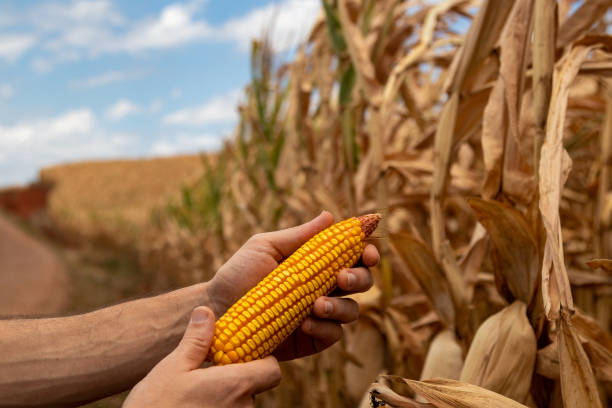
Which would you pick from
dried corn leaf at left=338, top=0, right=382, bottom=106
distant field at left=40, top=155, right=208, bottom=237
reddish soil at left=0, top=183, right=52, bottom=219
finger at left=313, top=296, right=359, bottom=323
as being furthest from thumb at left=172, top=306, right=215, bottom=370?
reddish soil at left=0, top=183, right=52, bottom=219

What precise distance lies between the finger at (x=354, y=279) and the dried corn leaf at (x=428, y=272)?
335 mm

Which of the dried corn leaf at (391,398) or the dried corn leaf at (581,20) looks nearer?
the dried corn leaf at (391,398)

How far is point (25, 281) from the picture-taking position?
1175cm

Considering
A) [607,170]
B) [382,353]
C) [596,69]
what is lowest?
[382,353]

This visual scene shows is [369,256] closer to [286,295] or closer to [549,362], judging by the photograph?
[286,295]

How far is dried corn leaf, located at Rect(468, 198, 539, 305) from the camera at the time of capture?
126 centimetres

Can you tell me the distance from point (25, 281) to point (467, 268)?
39.0ft

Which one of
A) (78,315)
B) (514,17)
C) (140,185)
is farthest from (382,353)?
(140,185)

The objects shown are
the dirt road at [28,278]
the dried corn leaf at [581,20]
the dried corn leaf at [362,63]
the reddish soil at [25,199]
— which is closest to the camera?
the dried corn leaf at [581,20]

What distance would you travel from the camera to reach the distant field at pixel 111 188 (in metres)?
17.1

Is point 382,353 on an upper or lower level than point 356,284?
lower

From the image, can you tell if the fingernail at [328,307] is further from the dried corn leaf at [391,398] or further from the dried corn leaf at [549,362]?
the dried corn leaf at [549,362]

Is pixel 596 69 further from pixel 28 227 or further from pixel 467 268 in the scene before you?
pixel 28 227

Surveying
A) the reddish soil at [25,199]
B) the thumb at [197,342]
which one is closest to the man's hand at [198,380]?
the thumb at [197,342]
